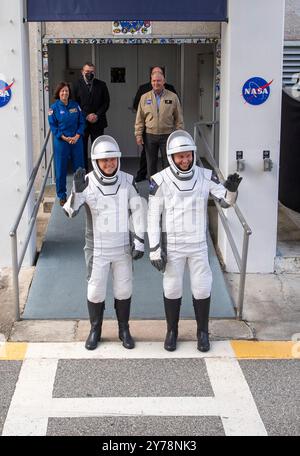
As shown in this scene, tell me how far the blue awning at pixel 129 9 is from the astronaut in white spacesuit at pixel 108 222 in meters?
2.26

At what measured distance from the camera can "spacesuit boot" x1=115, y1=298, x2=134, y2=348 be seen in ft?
20.1

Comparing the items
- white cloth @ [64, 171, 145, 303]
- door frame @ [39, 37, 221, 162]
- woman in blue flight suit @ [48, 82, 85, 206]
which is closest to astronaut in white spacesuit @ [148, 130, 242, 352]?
white cloth @ [64, 171, 145, 303]

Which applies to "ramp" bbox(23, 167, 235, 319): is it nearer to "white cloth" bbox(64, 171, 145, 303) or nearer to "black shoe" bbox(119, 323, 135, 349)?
"black shoe" bbox(119, 323, 135, 349)

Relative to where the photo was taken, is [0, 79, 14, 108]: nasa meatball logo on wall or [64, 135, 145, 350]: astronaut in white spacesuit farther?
[0, 79, 14, 108]: nasa meatball logo on wall

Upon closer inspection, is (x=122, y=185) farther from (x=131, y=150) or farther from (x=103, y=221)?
(x=131, y=150)

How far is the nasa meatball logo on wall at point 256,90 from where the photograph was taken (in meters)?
7.68

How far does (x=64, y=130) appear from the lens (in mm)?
8766

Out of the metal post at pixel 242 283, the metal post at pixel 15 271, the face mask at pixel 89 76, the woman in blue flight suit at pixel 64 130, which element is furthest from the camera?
the face mask at pixel 89 76

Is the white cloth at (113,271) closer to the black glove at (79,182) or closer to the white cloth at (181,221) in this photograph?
the white cloth at (181,221)

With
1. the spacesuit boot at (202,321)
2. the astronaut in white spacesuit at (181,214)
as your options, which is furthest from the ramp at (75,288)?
the astronaut in white spacesuit at (181,214)

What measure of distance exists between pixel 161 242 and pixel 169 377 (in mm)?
1124

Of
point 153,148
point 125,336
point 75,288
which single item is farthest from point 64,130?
point 125,336

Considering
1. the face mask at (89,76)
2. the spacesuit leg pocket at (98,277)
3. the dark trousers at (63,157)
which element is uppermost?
the face mask at (89,76)

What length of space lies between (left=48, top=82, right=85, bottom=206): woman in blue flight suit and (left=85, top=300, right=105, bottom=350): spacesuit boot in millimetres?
3075
